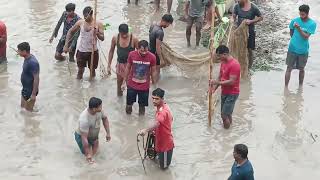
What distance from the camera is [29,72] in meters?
9.20

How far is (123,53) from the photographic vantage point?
32.1 ft

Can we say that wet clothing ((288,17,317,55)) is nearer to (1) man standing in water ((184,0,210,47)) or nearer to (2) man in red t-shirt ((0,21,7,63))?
(1) man standing in water ((184,0,210,47))

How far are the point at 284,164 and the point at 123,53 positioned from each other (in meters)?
3.44

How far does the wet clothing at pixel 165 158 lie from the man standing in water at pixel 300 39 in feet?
12.6

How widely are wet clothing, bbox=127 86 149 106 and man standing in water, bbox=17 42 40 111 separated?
1.54 meters

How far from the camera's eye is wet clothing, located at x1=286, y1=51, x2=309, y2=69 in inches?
408

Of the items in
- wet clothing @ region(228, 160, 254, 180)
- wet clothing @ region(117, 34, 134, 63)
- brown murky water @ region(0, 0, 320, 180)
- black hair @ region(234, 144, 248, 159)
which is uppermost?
wet clothing @ region(117, 34, 134, 63)

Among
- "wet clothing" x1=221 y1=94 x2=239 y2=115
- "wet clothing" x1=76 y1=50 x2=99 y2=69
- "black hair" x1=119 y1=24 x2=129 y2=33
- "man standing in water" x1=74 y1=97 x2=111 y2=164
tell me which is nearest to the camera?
"man standing in water" x1=74 y1=97 x2=111 y2=164

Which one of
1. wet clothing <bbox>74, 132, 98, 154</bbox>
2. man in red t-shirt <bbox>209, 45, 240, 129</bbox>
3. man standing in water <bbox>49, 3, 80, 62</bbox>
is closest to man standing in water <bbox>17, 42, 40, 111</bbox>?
wet clothing <bbox>74, 132, 98, 154</bbox>

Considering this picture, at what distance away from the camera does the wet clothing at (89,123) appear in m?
7.74

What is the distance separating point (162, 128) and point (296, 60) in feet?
13.2

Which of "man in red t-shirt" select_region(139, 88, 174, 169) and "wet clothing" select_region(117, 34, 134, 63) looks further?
→ "wet clothing" select_region(117, 34, 134, 63)

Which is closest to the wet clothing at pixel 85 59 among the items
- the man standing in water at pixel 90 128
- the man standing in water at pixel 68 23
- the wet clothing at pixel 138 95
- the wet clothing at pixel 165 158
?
the man standing in water at pixel 68 23

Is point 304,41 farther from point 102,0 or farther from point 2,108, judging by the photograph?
point 102,0
